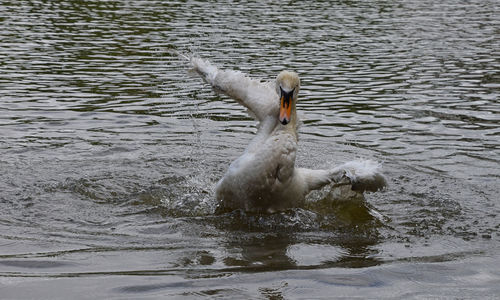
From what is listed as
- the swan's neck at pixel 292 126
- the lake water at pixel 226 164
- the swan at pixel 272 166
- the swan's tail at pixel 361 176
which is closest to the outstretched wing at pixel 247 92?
the swan at pixel 272 166

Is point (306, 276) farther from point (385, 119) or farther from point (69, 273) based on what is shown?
point (385, 119)

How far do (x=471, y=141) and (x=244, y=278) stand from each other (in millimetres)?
6520

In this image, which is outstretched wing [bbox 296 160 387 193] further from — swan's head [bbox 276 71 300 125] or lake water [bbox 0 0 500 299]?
swan's head [bbox 276 71 300 125]

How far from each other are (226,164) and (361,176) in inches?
112

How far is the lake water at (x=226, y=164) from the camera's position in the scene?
21.2 feet

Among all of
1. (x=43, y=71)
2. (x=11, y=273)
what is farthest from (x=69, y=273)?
(x=43, y=71)

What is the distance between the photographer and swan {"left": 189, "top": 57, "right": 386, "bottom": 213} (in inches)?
318

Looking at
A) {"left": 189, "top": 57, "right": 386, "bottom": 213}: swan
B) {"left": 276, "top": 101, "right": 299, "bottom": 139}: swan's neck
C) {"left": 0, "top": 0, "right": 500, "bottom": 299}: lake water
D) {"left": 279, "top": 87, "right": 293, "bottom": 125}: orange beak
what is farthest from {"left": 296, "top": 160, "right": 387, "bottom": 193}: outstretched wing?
{"left": 279, "top": 87, "right": 293, "bottom": 125}: orange beak

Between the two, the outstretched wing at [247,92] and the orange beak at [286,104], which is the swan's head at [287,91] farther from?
the outstretched wing at [247,92]

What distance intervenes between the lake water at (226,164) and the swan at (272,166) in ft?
0.73

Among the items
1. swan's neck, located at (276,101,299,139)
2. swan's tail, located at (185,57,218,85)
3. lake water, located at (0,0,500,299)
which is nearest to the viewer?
lake water, located at (0,0,500,299)

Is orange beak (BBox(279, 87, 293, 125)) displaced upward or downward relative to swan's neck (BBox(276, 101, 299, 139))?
upward

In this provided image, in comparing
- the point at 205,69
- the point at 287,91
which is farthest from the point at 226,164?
the point at 287,91

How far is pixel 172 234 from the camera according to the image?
7605 mm
